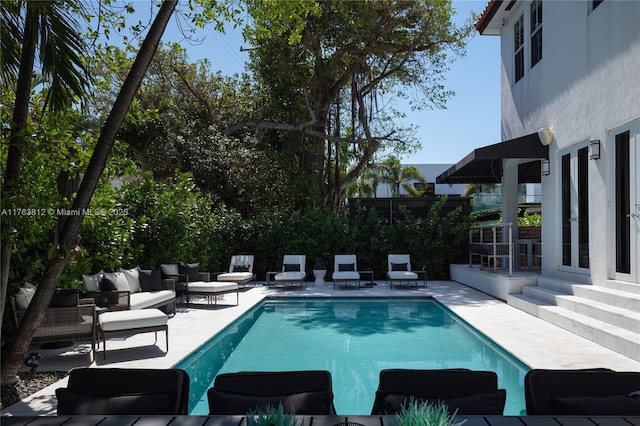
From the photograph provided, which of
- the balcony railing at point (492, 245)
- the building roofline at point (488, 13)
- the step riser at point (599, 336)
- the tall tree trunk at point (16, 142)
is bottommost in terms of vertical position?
the step riser at point (599, 336)

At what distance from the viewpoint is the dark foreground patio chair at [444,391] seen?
2150 mm

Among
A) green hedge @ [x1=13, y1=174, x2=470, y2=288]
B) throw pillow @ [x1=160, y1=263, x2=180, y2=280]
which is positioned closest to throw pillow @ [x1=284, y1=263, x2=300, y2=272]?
green hedge @ [x1=13, y1=174, x2=470, y2=288]

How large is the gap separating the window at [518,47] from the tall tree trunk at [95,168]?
10.2 metres

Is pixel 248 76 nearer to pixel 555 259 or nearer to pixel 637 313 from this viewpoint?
pixel 555 259

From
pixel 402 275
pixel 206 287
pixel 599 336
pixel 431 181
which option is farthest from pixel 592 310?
pixel 431 181

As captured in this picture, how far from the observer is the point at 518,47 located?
12.1 meters

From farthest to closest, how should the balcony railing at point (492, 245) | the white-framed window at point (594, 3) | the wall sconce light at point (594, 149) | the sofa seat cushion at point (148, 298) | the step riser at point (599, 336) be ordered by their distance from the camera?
the balcony railing at point (492, 245) < the white-framed window at point (594, 3) < the wall sconce light at point (594, 149) < the sofa seat cushion at point (148, 298) < the step riser at point (599, 336)

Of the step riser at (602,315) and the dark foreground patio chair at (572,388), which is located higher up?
the dark foreground patio chair at (572,388)

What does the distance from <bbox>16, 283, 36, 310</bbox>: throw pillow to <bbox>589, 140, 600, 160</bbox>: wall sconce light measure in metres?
8.37

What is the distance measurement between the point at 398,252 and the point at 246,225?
4749mm

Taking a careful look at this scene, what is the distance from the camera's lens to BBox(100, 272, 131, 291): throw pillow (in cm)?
712

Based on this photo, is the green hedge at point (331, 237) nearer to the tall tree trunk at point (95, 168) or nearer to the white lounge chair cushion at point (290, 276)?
the white lounge chair cushion at point (290, 276)

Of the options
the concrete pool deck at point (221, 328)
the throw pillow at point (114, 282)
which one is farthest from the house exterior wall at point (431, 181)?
the throw pillow at point (114, 282)

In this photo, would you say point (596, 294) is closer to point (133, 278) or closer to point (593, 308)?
point (593, 308)
